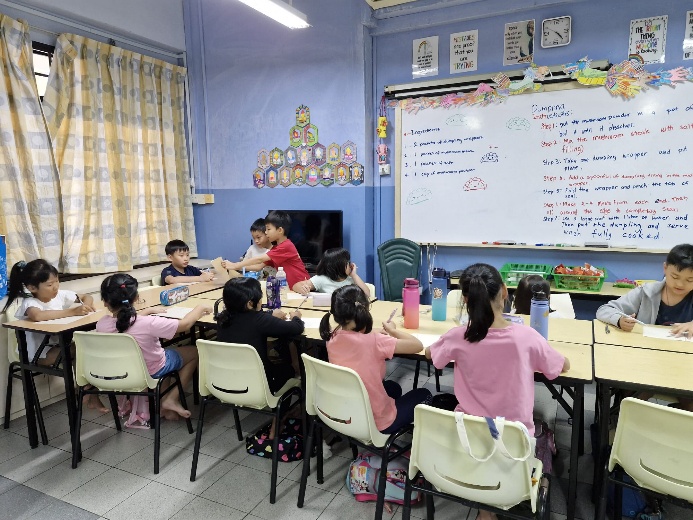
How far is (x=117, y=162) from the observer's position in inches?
169

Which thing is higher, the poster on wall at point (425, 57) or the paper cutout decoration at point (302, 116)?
the poster on wall at point (425, 57)

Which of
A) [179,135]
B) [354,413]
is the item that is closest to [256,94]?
[179,135]

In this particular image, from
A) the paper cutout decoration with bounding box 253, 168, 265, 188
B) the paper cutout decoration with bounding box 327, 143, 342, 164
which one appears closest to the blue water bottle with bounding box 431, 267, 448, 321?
the paper cutout decoration with bounding box 327, 143, 342, 164

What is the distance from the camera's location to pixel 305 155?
4.65 metres

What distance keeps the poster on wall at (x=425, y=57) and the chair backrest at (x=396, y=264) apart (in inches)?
61.4

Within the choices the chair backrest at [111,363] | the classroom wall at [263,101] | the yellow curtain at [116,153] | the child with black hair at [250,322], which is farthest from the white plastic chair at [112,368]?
the classroom wall at [263,101]

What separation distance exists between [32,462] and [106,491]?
62 cm

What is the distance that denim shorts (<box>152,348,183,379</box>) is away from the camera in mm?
2559

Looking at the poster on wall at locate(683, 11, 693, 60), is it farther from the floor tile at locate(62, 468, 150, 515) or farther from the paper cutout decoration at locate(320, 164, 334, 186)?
the floor tile at locate(62, 468, 150, 515)

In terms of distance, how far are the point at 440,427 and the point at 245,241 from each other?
4.00 m

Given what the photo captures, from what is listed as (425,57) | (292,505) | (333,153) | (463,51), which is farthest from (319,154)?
(292,505)

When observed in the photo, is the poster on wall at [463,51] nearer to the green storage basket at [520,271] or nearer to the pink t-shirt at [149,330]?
the green storage basket at [520,271]

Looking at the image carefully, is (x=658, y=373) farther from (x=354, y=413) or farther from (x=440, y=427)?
(x=354, y=413)

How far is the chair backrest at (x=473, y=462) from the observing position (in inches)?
55.0
